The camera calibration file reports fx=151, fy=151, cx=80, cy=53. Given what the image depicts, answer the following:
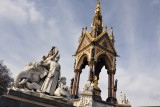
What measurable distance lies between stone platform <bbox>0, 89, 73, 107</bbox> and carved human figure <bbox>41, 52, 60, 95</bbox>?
0.77 feet

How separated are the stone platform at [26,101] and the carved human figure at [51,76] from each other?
234 mm

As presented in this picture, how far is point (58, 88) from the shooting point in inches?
130

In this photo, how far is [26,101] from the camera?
2727 mm

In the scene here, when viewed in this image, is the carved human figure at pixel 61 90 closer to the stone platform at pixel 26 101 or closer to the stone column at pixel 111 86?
the stone platform at pixel 26 101

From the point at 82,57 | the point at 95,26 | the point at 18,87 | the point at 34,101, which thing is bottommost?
the point at 34,101

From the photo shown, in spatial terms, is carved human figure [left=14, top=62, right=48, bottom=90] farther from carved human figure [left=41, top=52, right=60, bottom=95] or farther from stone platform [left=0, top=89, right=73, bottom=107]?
stone platform [left=0, top=89, right=73, bottom=107]

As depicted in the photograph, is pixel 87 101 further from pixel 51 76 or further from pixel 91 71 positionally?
pixel 51 76

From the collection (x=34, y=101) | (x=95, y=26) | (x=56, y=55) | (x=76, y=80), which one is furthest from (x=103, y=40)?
(x=34, y=101)

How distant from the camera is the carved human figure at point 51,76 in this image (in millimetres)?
3228

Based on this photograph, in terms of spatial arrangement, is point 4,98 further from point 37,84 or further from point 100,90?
point 100,90

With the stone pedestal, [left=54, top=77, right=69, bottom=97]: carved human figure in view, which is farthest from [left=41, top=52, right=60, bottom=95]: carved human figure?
the stone pedestal

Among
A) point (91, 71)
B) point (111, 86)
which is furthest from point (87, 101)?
point (111, 86)

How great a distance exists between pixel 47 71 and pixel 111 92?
1358 cm

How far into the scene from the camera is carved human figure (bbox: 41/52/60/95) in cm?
323
